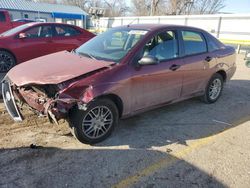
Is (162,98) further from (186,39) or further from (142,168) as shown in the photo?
(142,168)

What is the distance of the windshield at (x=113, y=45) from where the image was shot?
440cm

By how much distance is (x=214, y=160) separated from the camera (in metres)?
3.72

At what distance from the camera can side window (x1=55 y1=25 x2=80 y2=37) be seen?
29.8 feet

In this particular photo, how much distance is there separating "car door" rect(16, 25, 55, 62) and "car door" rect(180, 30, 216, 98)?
16.7 ft

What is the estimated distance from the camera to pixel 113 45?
4789mm

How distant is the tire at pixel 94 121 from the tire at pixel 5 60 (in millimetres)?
5440

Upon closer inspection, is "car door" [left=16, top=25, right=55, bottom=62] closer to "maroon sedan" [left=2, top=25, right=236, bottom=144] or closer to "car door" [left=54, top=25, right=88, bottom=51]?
"car door" [left=54, top=25, right=88, bottom=51]

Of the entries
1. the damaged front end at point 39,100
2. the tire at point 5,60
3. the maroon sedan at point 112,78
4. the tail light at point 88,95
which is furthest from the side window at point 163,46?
the tire at point 5,60

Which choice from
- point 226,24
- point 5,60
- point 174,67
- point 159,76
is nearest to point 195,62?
point 174,67

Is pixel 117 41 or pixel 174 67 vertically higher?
pixel 117 41

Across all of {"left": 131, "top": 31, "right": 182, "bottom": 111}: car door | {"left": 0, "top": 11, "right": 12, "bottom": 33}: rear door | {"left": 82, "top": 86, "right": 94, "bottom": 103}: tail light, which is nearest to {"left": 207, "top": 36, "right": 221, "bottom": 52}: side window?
{"left": 131, "top": 31, "right": 182, "bottom": 111}: car door

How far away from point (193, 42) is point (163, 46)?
3.21 feet

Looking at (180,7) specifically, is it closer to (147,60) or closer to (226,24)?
(226,24)

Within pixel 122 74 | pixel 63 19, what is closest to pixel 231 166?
pixel 122 74
